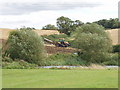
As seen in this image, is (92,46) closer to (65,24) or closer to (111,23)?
(65,24)

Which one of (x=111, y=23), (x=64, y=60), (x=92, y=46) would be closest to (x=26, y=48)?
(x=64, y=60)

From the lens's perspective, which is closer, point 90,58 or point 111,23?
point 90,58

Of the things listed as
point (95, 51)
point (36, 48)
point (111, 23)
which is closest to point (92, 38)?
point (95, 51)

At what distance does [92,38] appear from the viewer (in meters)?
47.1

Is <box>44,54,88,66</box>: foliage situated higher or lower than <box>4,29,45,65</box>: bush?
lower

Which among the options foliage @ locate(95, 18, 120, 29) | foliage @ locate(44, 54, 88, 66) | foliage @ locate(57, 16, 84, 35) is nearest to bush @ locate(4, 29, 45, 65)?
foliage @ locate(44, 54, 88, 66)

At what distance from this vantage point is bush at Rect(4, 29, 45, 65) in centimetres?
3919

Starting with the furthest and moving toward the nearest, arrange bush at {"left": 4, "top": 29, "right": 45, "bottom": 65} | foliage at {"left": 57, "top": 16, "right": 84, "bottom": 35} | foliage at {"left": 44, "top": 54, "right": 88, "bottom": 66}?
foliage at {"left": 57, "top": 16, "right": 84, "bottom": 35} < foliage at {"left": 44, "top": 54, "right": 88, "bottom": 66} < bush at {"left": 4, "top": 29, "right": 45, "bottom": 65}

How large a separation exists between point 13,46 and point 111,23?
225 ft

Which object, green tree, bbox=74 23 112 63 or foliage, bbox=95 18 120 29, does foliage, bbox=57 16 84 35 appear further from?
green tree, bbox=74 23 112 63

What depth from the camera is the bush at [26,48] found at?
1543 inches

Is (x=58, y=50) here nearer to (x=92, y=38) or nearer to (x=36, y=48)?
(x=92, y=38)

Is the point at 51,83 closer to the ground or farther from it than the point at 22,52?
farther from it

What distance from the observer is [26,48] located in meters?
39.5
